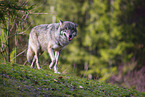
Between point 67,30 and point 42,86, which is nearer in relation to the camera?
point 42,86

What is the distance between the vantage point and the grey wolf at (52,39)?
8.30 m

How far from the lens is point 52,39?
850cm

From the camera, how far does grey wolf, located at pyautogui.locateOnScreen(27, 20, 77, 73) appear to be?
8.30m

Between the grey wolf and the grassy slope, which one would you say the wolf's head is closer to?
the grey wolf

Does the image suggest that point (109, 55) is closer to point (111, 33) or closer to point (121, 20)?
point (111, 33)

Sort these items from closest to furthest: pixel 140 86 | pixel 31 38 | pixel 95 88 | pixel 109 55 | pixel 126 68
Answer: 1. pixel 95 88
2. pixel 31 38
3. pixel 140 86
4. pixel 126 68
5. pixel 109 55

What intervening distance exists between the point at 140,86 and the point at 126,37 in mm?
10231

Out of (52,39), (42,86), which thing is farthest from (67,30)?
(42,86)

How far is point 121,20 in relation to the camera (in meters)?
26.2

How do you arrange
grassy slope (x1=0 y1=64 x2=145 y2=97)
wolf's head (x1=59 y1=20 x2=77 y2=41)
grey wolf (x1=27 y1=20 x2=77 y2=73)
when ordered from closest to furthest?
1. grassy slope (x1=0 y1=64 x2=145 y2=97)
2. wolf's head (x1=59 y1=20 x2=77 y2=41)
3. grey wolf (x1=27 y1=20 x2=77 y2=73)

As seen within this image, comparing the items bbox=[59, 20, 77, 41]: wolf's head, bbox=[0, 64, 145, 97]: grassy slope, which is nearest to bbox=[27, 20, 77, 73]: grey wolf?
bbox=[59, 20, 77, 41]: wolf's head

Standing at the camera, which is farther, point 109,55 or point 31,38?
point 109,55

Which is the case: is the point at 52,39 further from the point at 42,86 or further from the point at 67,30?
the point at 42,86

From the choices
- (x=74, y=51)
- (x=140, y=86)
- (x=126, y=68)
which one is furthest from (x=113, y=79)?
(x=74, y=51)
